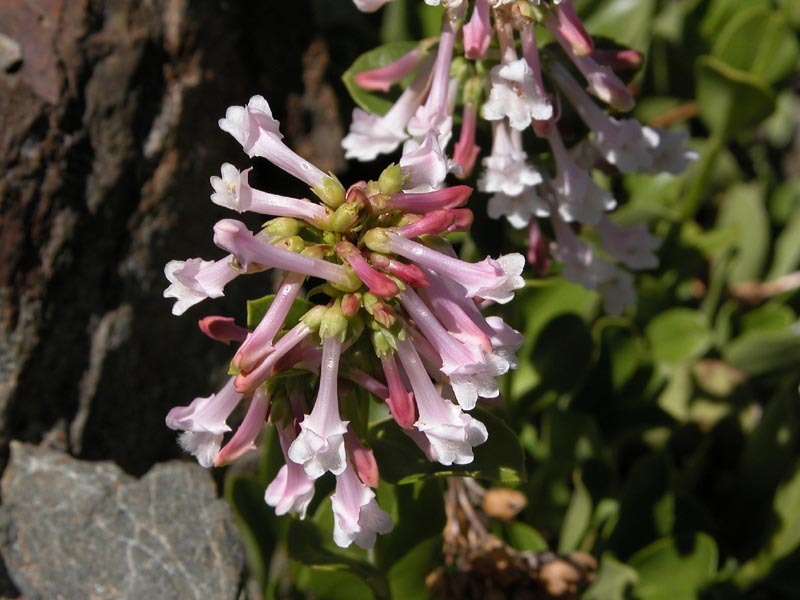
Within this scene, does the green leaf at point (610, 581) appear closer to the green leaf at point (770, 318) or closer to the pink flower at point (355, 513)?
the pink flower at point (355, 513)

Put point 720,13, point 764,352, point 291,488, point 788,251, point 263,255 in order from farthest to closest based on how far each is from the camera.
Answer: point 720,13
point 788,251
point 764,352
point 291,488
point 263,255

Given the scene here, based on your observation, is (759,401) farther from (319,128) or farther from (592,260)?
(319,128)

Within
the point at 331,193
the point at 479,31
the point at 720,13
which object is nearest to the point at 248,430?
the point at 331,193

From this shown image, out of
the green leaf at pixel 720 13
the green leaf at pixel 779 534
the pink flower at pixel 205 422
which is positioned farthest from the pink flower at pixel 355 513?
the green leaf at pixel 720 13

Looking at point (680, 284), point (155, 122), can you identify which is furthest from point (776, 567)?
point (155, 122)

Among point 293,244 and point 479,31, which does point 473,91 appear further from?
point 293,244

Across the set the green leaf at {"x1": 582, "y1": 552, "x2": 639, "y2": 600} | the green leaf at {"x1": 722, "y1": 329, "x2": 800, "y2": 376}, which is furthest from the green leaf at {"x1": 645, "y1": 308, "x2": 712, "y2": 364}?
the green leaf at {"x1": 582, "y1": 552, "x2": 639, "y2": 600}

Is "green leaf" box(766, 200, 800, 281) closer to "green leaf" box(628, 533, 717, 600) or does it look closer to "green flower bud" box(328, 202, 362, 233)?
"green leaf" box(628, 533, 717, 600)
